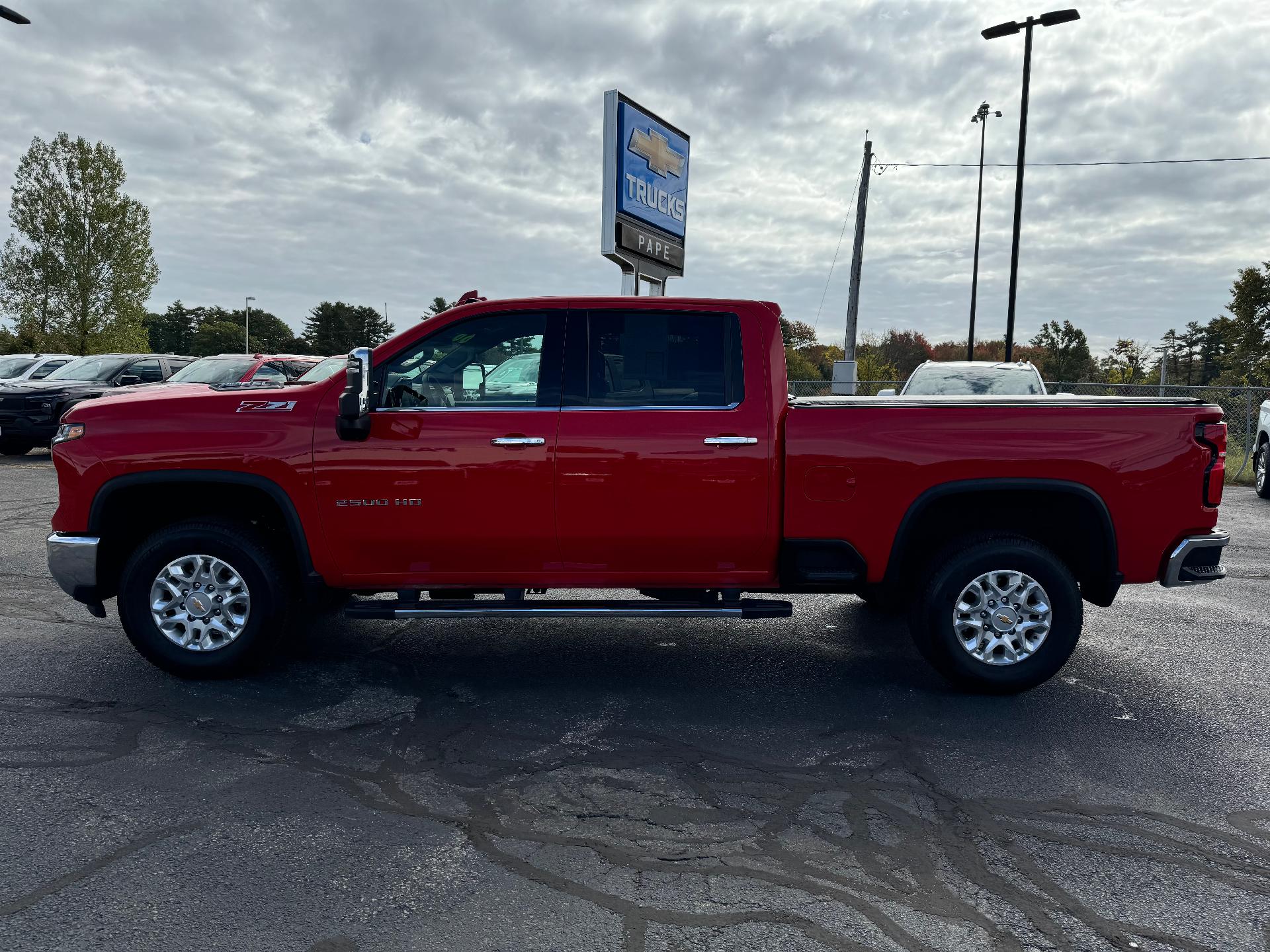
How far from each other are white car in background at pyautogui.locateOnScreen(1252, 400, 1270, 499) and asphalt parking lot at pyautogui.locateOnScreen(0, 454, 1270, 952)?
9589 mm

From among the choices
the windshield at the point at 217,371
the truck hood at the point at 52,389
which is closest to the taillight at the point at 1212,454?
the windshield at the point at 217,371

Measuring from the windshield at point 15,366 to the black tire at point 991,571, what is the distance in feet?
85.5

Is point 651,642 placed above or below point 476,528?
below

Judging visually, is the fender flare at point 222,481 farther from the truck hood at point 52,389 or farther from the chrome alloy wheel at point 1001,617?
the truck hood at point 52,389

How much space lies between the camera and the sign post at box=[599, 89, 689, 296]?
44.3 ft

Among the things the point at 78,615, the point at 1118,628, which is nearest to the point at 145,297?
the point at 78,615

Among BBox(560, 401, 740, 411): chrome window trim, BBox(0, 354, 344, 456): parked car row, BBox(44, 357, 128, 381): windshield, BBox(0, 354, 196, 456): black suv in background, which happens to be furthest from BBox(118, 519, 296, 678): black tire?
BBox(44, 357, 128, 381): windshield

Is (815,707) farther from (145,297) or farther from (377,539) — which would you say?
(145,297)

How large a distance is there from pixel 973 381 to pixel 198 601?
31.7 ft

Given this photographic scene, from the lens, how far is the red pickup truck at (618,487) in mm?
4816

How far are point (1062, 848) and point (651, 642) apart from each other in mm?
3020

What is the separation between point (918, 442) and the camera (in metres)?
4.81

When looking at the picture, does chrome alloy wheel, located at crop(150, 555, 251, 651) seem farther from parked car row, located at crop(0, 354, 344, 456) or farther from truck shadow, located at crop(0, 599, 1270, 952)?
parked car row, located at crop(0, 354, 344, 456)

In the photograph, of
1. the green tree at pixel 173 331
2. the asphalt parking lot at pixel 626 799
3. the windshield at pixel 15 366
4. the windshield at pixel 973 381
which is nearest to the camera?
the asphalt parking lot at pixel 626 799
